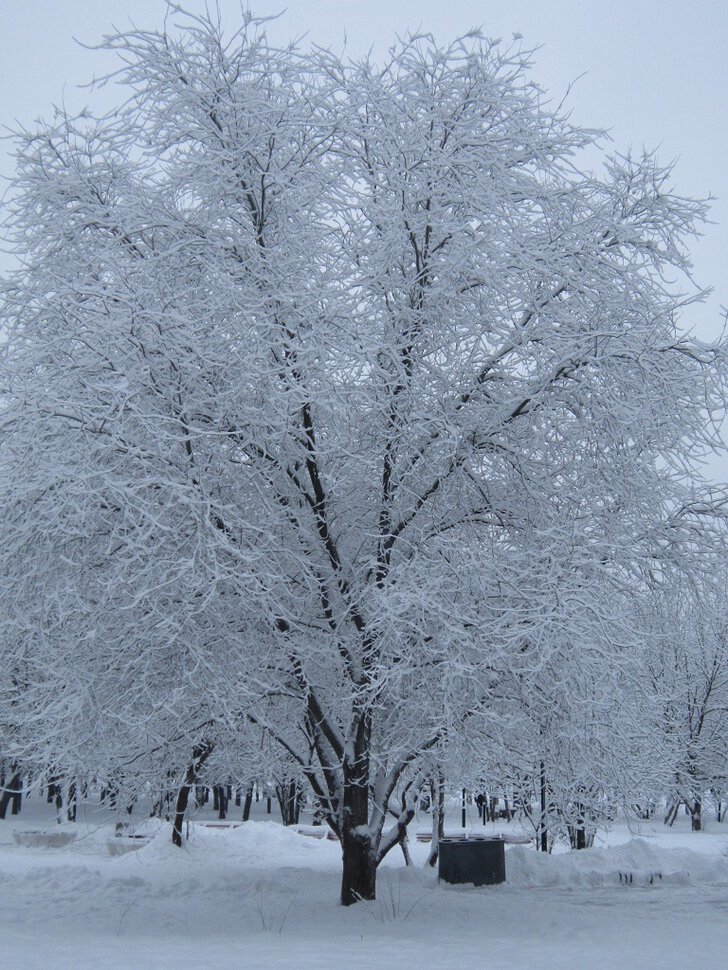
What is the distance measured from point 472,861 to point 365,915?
409 centimetres

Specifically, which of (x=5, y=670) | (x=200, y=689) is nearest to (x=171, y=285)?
(x=200, y=689)

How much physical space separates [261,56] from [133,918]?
8791mm

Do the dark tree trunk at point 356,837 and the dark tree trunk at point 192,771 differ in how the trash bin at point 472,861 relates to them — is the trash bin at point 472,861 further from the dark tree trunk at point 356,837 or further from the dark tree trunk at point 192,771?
the dark tree trunk at point 192,771

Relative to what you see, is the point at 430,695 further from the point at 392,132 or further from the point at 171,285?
the point at 392,132

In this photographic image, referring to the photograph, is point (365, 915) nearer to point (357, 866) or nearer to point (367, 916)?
point (367, 916)

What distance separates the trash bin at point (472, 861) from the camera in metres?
Result: 13.0

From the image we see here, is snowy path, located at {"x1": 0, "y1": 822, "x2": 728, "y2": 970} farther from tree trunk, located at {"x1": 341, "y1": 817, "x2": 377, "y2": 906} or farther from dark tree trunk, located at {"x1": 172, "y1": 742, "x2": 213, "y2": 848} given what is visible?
dark tree trunk, located at {"x1": 172, "y1": 742, "x2": 213, "y2": 848}

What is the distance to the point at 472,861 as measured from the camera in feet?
42.7

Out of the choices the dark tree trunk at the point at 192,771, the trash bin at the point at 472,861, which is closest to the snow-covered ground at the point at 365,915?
the trash bin at the point at 472,861

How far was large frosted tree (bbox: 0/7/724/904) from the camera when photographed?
770 cm

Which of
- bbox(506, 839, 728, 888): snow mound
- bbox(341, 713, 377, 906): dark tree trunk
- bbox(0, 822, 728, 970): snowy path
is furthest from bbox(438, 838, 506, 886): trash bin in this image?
bbox(341, 713, 377, 906): dark tree trunk

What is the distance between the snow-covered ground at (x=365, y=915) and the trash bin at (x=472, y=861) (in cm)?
33

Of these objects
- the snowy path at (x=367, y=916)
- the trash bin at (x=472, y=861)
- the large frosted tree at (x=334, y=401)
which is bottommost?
the snowy path at (x=367, y=916)

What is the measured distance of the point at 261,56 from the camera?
354 inches
